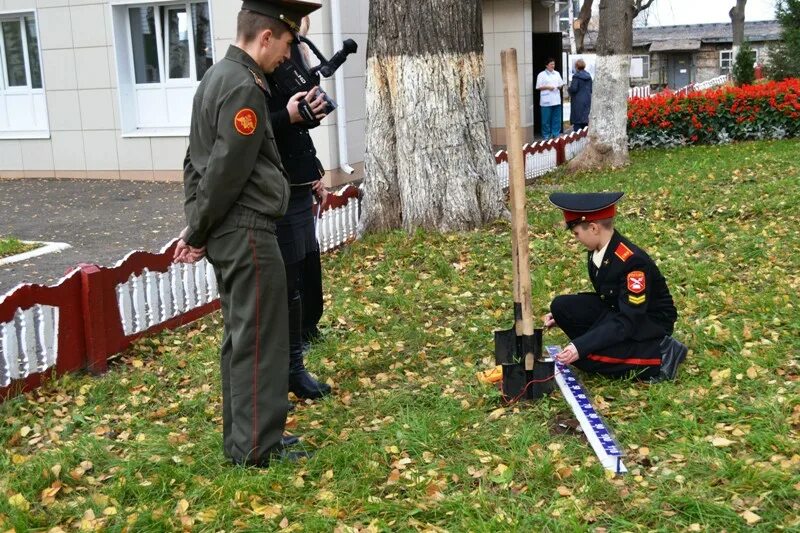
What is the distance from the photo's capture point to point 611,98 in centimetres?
1434

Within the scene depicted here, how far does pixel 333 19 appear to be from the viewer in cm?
1327

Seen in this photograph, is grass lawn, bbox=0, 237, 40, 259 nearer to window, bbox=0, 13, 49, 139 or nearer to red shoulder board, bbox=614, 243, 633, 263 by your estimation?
red shoulder board, bbox=614, 243, 633, 263

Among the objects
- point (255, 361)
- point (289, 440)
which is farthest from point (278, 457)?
point (255, 361)

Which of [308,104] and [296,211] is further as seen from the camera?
[296,211]

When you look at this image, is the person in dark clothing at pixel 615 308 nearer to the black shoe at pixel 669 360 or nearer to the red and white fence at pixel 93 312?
the black shoe at pixel 669 360

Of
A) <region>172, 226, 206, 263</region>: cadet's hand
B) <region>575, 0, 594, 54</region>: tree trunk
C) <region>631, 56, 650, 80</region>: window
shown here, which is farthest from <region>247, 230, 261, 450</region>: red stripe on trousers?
<region>631, 56, 650, 80</region>: window

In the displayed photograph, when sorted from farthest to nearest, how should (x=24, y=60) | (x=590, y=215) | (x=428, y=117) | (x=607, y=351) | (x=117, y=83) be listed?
(x=24, y=60)
(x=117, y=83)
(x=428, y=117)
(x=607, y=351)
(x=590, y=215)

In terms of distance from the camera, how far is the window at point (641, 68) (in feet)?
173

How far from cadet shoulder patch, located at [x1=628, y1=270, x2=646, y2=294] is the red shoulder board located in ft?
0.28

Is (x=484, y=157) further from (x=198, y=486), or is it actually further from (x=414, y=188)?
(x=198, y=486)

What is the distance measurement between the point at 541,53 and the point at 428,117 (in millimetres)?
14074

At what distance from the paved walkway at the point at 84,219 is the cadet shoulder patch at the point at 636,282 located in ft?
17.6

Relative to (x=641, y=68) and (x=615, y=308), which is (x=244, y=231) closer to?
(x=615, y=308)

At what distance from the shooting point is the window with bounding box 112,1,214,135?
47.8ft
